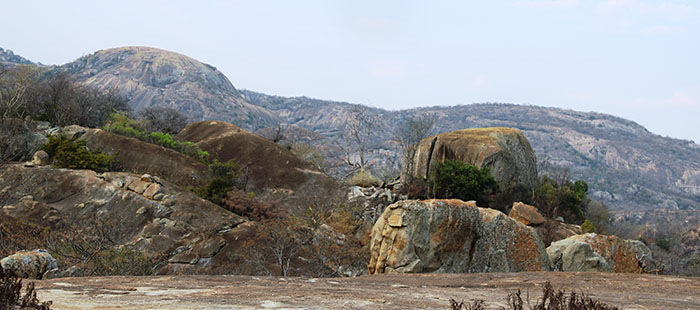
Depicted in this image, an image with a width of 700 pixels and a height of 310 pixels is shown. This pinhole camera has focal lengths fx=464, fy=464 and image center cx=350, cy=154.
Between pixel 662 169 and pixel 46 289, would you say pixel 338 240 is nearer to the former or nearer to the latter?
pixel 46 289

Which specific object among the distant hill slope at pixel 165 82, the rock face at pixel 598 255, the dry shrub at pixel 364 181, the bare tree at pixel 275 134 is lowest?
the rock face at pixel 598 255

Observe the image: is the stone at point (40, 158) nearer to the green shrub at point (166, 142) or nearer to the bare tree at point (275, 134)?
the green shrub at point (166, 142)

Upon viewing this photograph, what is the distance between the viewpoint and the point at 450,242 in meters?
11.5

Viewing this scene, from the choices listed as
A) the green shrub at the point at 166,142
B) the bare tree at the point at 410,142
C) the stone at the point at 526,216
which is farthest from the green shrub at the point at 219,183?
the stone at the point at 526,216

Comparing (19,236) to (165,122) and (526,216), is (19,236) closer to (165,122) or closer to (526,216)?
(526,216)

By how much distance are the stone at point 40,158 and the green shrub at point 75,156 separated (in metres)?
0.28

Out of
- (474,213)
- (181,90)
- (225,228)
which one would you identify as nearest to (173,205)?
(225,228)

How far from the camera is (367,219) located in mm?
19812

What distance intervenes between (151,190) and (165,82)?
145m

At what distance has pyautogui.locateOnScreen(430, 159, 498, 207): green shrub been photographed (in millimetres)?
22953

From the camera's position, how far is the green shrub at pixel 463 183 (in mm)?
22953

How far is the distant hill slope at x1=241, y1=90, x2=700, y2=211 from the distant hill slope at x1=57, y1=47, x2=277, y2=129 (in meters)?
28.5

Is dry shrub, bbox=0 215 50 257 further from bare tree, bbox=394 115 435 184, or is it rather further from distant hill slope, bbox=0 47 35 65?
distant hill slope, bbox=0 47 35 65

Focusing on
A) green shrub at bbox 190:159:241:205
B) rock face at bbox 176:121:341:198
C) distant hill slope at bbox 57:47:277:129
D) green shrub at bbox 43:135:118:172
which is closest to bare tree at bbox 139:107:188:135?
rock face at bbox 176:121:341:198
